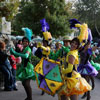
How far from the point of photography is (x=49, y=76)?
11.1 feet

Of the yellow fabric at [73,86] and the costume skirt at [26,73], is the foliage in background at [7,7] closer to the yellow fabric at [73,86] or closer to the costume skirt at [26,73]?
the costume skirt at [26,73]

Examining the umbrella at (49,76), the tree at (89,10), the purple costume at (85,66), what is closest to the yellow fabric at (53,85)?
the umbrella at (49,76)

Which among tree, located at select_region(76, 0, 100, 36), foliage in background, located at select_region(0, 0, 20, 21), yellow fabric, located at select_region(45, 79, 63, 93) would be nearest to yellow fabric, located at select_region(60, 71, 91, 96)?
yellow fabric, located at select_region(45, 79, 63, 93)

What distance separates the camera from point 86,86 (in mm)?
3371

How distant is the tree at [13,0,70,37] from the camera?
20.4m

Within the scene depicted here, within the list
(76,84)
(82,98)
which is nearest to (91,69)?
(82,98)

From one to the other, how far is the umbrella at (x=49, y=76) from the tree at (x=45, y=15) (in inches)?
665

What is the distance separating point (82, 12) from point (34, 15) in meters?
7.41

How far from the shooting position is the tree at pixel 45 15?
66.8 ft

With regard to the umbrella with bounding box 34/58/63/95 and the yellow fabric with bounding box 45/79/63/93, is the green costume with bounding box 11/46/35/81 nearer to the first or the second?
the umbrella with bounding box 34/58/63/95

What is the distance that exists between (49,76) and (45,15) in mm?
17392

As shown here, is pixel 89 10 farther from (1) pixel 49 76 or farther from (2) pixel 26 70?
(1) pixel 49 76

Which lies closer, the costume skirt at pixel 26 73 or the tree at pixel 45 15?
the costume skirt at pixel 26 73

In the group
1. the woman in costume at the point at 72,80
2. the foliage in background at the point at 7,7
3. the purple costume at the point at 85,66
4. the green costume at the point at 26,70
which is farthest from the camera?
the foliage in background at the point at 7,7
